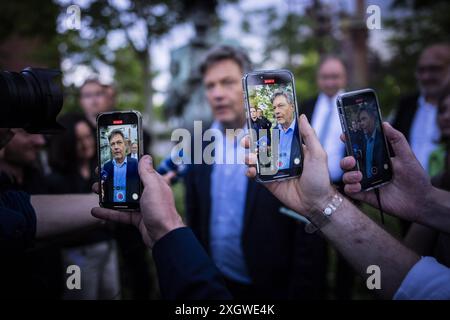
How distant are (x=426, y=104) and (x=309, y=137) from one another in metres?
2.57

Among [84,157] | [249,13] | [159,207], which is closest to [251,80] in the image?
[159,207]

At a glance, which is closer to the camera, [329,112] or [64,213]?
[64,213]

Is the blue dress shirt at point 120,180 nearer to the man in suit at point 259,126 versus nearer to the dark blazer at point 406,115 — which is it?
the man in suit at point 259,126

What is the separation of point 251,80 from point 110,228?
7.64 feet

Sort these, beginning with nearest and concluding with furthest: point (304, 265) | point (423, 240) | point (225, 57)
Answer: point (423, 240)
point (304, 265)
point (225, 57)

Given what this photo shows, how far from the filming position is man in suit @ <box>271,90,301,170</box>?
50.6 inches

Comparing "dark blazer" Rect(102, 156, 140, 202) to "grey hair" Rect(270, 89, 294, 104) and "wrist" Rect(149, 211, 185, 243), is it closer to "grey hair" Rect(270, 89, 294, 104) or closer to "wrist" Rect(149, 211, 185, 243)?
"wrist" Rect(149, 211, 185, 243)

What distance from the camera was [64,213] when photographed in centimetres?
149

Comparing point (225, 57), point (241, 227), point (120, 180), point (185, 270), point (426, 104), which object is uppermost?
point (225, 57)

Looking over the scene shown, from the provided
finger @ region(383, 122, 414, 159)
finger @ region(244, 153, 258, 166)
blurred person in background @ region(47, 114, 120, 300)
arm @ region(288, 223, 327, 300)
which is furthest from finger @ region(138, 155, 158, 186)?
blurred person in background @ region(47, 114, 120, 300)

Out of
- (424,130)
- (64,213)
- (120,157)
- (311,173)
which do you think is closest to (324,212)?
(311,173)

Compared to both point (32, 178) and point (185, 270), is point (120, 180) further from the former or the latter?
point (32, 178)

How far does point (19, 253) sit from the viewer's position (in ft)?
4.20
